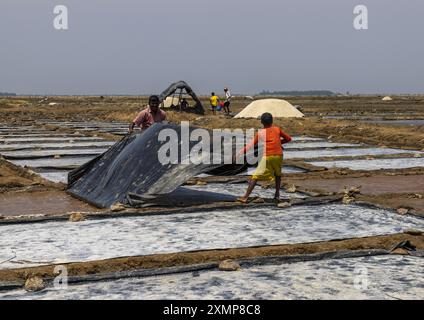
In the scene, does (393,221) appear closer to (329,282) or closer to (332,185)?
(329,282)

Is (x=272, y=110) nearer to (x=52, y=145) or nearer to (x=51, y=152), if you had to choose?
(x=52, y=145)

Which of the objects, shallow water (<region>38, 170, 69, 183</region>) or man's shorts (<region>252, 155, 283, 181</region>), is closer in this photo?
man's shorts (<region>252, 155, 283, 181</region>)

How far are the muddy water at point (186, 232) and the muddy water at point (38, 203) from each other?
3.76 feet

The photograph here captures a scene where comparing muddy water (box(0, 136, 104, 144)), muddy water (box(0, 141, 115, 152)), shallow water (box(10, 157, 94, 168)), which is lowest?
shallow water (box(10, 157, 94, 168))

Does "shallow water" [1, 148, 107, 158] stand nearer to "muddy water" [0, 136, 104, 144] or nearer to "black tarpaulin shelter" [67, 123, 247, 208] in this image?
"muddy water" [0, 136, 104, 144]

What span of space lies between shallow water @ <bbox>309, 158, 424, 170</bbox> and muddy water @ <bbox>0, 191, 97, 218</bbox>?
6313 mm

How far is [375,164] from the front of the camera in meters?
13.3

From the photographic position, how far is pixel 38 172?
12273 millimetres

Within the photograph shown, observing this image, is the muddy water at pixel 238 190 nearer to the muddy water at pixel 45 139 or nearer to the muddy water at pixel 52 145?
the muddy water at pixel 52 145

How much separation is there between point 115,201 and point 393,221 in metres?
3.68

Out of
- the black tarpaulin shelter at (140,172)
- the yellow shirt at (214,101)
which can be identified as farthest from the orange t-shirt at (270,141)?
the yellow shirt at (214,101)

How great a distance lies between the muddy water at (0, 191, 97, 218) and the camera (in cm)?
821

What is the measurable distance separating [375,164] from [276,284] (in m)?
9.19

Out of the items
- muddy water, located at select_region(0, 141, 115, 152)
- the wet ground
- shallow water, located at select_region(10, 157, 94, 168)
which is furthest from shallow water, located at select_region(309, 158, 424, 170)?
muddy water, located at select_region(0, 141, 115, 152)
